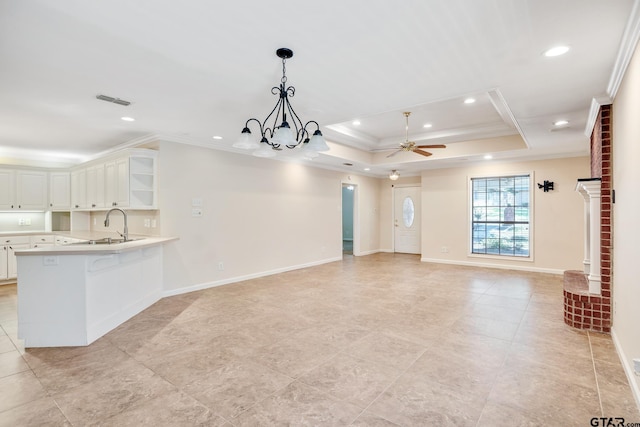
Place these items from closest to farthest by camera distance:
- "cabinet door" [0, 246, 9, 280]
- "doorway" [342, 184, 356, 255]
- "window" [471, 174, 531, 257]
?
"cabinet door" [0, 246, 9, 280] → "window" [471, 174, 531, 257] → "doorway" [342, 184, 356, 255]

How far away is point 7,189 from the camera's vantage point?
611 centimetres

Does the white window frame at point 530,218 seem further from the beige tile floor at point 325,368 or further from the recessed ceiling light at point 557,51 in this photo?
the recessed ceiling light at point 557,51

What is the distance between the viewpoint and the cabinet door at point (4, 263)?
580 cm

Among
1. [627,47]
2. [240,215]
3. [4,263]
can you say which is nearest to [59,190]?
[4,263]

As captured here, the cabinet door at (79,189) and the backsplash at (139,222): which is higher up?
the cabinet door at (79,189)

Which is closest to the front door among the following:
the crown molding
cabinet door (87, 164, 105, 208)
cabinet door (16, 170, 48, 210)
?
the crown molding

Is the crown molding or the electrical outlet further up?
the crown molding

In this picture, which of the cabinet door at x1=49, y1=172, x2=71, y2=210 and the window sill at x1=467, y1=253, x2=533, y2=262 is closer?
the cabinet door at x1=49, y1=172, x2=71, y2=210

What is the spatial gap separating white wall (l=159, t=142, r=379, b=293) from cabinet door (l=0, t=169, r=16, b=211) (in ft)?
12.4

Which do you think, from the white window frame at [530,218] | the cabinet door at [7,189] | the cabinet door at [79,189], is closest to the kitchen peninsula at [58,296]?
the cabinet door at [79,189]

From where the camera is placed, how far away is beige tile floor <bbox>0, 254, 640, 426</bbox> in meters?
2.07

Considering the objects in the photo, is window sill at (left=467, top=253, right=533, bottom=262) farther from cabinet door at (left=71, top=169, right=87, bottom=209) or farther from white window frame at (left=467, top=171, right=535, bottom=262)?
cabinet door at (left=71, top=169, right=87, bottom=209)

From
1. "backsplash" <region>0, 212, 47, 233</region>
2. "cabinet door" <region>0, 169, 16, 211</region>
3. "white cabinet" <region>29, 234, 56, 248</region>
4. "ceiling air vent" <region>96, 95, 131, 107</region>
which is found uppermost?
"ceiling air vent" <region>96, 95, 131, 107</region>

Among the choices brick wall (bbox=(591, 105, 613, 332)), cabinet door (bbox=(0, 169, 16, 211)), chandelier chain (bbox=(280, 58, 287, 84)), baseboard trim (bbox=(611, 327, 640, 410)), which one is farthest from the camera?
cabinet door (bbox=(0, 169, 16, 211))
